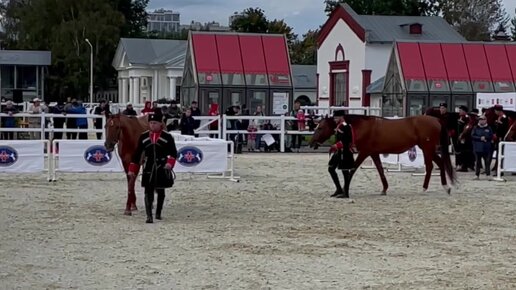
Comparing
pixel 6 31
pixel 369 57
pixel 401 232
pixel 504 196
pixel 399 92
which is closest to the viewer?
pixel 401 232

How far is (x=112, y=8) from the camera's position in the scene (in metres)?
87.3

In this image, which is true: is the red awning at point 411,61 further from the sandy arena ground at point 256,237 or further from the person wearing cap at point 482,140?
the sandy arena ground at point 256,237

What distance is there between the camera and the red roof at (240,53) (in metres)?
38.9

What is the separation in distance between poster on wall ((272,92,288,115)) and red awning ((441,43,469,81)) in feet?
22.9

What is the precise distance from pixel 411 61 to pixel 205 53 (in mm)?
8678

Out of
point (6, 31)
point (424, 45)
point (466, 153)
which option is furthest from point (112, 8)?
point (466, 153)

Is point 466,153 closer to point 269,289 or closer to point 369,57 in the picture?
point 269,289

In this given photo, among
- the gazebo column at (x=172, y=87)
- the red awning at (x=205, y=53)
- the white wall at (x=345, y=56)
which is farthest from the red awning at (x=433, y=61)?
the gazebo column at (x=172, y=87)

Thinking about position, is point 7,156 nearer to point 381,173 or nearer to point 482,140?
point 381,173

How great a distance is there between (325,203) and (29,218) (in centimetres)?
548

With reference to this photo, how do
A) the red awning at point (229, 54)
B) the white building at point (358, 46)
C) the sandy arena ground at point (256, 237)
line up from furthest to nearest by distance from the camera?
the white building at point (358, 46)
the red awning at point (229, 54)
the sandy arena ground at point (256, 237)

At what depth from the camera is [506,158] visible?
22969mm

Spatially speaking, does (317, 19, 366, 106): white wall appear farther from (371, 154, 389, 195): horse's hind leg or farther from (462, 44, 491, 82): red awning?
(371, 154, 389, 195): horse's hind leg

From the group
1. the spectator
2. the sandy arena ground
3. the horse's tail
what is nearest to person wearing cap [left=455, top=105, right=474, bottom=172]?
the sandy arena ground
